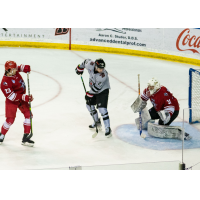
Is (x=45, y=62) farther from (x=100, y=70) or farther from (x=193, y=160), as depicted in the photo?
(x=193, y=160)

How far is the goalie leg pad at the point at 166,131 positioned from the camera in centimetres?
509

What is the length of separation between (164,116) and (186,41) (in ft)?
15.3

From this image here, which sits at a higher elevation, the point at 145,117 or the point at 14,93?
the point at 14,93

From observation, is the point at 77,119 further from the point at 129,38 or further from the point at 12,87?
the point at 129,38

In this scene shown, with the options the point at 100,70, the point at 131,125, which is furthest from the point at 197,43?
the point at 100,70

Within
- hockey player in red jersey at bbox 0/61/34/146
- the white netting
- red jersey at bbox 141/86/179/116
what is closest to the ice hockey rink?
hockey player in red jersey at bbox 0/61/34/146

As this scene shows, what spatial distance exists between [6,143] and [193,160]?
2439 mm

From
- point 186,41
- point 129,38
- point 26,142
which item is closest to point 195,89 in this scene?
point 26,142

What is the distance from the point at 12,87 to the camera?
4.78m

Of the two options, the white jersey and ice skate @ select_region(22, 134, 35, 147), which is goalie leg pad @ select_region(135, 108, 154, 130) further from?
ice skate @ select_region(22, 134, 35, 147)

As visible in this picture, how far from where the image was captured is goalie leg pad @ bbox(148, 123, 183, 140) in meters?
5.09

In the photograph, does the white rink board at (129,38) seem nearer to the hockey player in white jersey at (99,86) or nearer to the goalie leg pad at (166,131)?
the goalie leg pad at (166,131)

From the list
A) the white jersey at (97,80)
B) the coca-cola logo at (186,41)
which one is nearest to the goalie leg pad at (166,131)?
the white jersey at (97,80)

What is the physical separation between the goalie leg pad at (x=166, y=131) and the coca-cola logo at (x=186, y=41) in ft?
14.8
